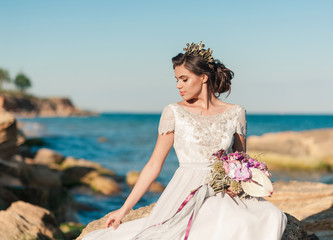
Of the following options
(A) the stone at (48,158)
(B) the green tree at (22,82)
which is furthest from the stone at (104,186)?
(B) the green tree at (22,82)

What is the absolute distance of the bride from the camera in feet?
11.1

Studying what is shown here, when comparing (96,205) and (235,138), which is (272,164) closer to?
(96,205)

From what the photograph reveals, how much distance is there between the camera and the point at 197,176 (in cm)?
385

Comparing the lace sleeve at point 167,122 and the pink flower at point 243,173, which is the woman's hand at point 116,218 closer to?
the lace sleeve at point 167,122

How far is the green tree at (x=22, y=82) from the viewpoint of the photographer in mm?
116000

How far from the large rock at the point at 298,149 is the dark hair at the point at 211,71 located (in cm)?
1832

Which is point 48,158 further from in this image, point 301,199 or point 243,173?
point 243,173

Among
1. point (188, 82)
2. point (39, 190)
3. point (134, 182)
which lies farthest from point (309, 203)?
point (134, 182)

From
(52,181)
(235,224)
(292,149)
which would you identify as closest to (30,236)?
(235,224)

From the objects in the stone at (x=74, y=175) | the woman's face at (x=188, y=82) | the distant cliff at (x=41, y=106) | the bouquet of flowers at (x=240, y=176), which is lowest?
the distant cliff at (x=41, y=106)

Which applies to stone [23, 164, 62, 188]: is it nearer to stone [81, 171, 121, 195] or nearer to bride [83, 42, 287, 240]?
stone [81, 171, 121, 195]

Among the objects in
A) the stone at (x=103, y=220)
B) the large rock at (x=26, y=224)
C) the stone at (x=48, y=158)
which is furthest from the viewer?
the stone at (x=48, y=158)

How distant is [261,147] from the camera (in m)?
29.0

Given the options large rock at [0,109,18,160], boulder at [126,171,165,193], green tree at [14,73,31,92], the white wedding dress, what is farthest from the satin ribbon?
green tree at [14,73,31,92]
